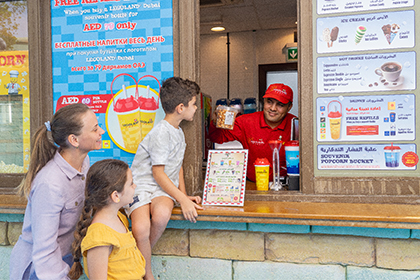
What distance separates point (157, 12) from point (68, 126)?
1135 millimetres

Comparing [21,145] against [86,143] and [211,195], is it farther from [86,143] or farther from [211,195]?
[211,195]

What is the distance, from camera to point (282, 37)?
5.71m

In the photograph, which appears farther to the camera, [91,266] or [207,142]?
[207,142]

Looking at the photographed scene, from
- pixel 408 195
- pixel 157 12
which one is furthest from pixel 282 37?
pixel 408 195

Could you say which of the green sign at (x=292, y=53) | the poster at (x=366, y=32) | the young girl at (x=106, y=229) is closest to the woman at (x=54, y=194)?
the young girl at (x=106, y=229)

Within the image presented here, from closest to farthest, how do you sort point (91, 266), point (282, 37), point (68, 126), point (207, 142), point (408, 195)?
point (91, 266), point (68, 126), point (408, 195), point (207, 142), point (282, 37)

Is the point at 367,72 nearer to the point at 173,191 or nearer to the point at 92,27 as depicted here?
the point at 173,191

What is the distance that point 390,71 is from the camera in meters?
2.08

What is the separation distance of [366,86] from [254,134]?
4.42 ft

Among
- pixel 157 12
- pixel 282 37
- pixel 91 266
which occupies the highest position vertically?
pixel 282 37

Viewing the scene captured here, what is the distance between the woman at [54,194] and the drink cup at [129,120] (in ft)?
1.93

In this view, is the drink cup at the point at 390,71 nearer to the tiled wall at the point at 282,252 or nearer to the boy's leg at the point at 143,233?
the tiled wall at the point at 282,252

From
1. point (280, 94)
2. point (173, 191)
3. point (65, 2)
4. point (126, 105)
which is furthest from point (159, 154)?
point (280, 94)

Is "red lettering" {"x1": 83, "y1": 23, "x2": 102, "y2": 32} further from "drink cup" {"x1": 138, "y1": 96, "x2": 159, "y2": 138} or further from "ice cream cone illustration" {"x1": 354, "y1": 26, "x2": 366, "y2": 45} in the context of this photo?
"ice cream cone illustration" {"x1": 354, "y1": 26, "x2": 366, "y2": 45}
